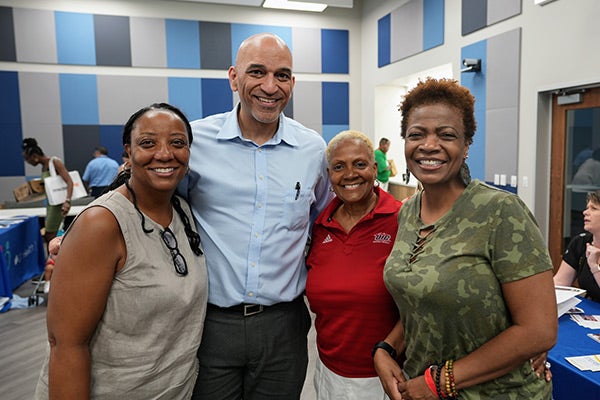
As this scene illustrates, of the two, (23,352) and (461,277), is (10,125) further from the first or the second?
(461,277)

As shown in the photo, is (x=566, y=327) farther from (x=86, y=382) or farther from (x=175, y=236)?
(x=86, y=382)

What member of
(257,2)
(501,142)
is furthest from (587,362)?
(257,2)

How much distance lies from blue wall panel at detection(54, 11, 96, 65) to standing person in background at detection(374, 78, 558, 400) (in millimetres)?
8776

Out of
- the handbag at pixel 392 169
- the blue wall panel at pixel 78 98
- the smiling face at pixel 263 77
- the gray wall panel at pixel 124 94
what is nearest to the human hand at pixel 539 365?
the smiling face at pixel 263 77

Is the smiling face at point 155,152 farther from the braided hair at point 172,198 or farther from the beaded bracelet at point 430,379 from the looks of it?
the beaded bracelet at point 430,379

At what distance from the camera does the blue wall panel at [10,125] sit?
8.21 metres

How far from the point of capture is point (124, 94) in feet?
28.6

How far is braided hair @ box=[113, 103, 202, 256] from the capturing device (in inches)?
52.6

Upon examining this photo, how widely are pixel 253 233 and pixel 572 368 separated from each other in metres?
1.28

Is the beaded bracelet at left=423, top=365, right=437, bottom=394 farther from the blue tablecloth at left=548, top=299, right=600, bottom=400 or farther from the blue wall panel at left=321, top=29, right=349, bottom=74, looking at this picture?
the blue wall panel at left=321, top=29, right=349, bottom=74

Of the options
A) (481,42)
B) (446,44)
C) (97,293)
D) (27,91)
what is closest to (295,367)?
(97,293)

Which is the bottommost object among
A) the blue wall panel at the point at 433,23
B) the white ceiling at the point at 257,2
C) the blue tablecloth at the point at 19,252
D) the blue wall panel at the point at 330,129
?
the blue tablecloth at the point at 19,252

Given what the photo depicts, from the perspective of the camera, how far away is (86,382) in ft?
3.94

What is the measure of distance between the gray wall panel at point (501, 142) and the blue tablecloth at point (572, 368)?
3.91 m
